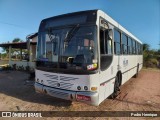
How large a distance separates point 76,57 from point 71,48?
0.33 metres

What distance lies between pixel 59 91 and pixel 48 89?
474mm

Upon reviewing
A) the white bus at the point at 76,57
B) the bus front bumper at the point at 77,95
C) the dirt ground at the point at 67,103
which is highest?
the white bus at the point at 76,57

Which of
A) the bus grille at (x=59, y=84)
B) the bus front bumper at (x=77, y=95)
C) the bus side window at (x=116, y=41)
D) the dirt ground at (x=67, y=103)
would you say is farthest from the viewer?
the bus side window at (x=116, y=41)

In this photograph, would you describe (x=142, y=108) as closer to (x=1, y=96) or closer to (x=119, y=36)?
(x=119, y=36)

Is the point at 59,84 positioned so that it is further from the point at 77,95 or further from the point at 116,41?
the point at 116,41

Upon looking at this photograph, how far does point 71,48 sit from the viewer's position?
485cm

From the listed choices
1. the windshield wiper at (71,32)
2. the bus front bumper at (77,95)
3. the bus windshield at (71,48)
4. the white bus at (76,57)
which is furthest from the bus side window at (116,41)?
the bus front bumper at (77,95)

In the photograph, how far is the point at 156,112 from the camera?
17.7 ft

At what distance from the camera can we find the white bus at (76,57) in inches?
181

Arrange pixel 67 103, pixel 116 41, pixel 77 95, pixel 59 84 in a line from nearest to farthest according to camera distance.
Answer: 1. pixel 77 95
2. pixel 59 84
3. pixel 67 103
4. pixel 116 41

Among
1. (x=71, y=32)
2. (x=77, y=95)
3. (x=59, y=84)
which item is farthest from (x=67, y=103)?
(x=71, y=32)

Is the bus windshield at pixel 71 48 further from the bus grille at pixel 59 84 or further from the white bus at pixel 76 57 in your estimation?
the bus grille at pixel 59 84

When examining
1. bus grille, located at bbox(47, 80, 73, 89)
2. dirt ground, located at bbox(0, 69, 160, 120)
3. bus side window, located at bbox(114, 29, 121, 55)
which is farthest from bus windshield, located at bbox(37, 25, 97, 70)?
bus side window, located at bbox(114, 29, 121, 55)

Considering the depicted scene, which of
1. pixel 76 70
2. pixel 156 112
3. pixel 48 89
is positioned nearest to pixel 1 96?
pixel 48 89
